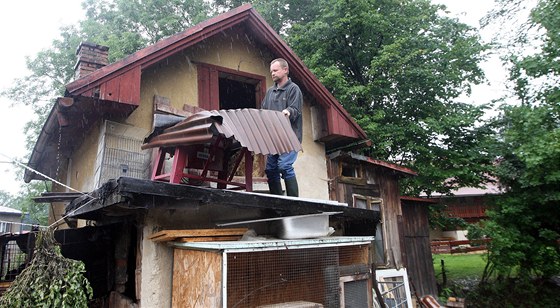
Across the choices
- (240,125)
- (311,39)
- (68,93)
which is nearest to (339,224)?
(240,125)

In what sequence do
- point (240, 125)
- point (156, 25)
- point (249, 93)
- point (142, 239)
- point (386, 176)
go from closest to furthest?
point (240, 125) → point (142, 239) → point (249, 93) → point (386, 176) → point (156, 25)

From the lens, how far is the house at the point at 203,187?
13.5 ft

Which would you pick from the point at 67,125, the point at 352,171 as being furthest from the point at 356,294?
the point at 352,171

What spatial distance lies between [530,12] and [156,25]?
57.6 feet

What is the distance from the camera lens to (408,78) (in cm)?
1422

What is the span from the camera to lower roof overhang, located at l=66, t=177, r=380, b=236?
12.4 feet

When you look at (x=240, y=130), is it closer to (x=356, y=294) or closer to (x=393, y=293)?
(x=356, y=294)

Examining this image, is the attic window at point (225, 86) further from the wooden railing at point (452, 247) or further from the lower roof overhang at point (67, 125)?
the wooden railing at point (452, 247)

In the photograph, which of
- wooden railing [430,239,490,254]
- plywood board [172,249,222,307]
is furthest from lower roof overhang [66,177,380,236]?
wooden railing [430,239,490,254]

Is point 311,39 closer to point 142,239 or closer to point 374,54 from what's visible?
point 374,54

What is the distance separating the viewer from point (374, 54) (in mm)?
15375

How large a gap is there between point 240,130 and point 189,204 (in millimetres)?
1121

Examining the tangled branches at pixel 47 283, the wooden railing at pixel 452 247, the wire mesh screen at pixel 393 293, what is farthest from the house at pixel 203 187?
the wooden railing at pixel 452 247

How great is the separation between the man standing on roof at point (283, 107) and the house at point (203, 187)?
16.2 inches
